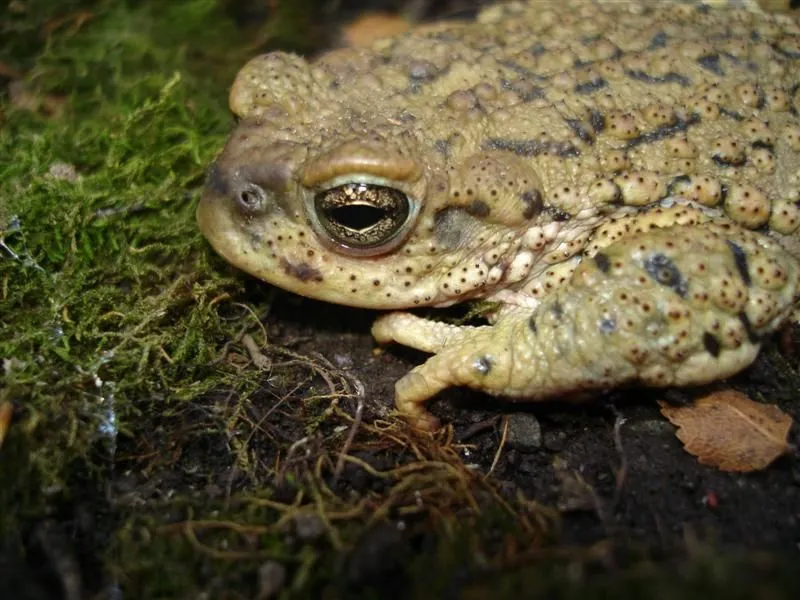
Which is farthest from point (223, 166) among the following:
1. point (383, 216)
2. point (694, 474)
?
point (694, 474)

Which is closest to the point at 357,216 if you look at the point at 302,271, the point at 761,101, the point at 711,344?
the point at 302,271

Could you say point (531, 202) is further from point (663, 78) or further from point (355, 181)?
point (663, 78)

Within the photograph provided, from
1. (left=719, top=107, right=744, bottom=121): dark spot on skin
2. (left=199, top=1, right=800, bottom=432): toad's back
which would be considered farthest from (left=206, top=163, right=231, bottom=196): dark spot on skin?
(left=719, top=107, right=744, bottom=121): dark spot on skin

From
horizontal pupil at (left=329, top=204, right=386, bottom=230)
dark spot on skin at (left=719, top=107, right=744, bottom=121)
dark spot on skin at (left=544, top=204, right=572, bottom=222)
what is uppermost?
horizontal pupil at (left=329, top=204, right=386, bottom=230)

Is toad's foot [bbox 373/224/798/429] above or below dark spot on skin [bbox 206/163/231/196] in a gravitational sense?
below

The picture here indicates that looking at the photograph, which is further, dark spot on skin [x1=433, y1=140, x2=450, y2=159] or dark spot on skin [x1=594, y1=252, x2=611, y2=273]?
dark spot on skin [x1=433, y1=140, x2=450, y2=159]

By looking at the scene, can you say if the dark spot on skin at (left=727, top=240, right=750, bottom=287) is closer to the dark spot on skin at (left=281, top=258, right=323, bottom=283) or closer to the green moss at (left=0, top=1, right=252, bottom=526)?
the dark spot on skin at (left=281, top=258, right=323, bottom=283)

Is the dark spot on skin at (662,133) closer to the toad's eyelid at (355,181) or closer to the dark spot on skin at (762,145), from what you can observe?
the dark spot on skin at (762,145)
